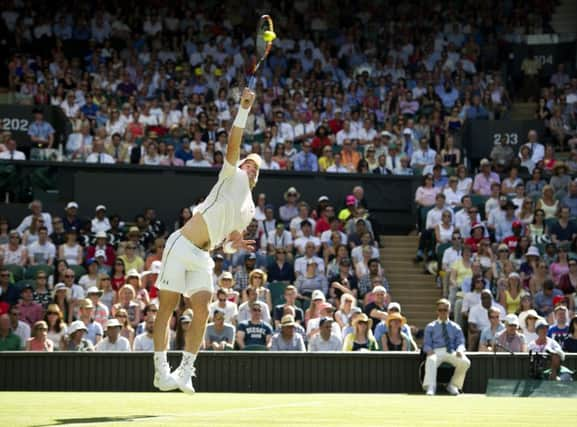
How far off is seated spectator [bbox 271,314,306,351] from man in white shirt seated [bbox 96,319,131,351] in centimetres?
213

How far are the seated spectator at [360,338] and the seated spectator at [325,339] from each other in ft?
0.47

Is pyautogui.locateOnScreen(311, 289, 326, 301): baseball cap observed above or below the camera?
above

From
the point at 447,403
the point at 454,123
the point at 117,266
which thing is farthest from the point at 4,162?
the point at 447,403

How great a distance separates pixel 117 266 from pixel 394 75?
11.2 m

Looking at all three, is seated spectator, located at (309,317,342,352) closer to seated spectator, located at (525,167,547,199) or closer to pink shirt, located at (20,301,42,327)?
pink shirt, located at (20,301,42,327)

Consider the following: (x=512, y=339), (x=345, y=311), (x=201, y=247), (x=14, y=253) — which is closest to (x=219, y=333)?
(x=345, y=311)

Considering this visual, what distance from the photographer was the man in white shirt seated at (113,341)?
17219mm

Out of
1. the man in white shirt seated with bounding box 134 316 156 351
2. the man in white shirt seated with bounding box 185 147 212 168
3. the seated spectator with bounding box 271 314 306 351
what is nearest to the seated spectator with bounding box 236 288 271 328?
the seated spectator with bounding box 271 314 306 351

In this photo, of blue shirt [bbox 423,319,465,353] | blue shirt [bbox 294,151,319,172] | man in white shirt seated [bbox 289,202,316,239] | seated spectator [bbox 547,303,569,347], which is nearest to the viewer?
blue shirt [bbox 423,319,465,353]

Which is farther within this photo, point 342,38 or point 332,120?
point 342,38

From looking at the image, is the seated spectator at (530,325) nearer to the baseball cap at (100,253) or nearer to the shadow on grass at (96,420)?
the baseball cap at (100,253)

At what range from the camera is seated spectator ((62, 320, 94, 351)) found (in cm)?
1727

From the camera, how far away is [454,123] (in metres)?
26.5

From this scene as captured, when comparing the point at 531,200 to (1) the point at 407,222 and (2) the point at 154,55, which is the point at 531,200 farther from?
(2) the point at 154,55
